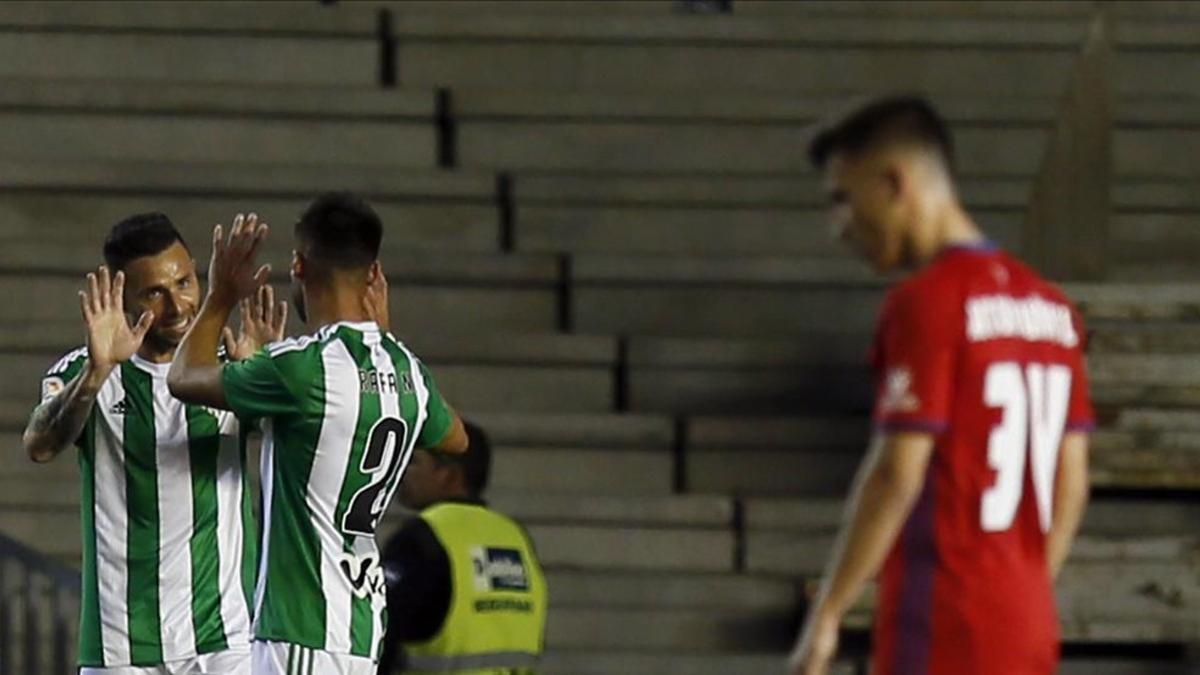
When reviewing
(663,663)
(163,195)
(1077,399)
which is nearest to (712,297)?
(663,663)

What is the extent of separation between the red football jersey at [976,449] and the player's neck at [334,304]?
1785 millimetres

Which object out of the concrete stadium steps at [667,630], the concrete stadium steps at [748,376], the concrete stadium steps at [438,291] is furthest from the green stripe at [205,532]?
the concrete stadium steps at [748,376]

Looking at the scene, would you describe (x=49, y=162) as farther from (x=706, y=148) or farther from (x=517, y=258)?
(x=706, y=148)

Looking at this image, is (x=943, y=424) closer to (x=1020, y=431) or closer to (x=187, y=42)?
(x=1020, y=431)

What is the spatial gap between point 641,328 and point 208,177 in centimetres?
200

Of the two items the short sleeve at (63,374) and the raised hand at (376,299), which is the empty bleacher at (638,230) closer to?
the short sleeve at (63,374)

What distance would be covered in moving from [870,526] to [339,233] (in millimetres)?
1930

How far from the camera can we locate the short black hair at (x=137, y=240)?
250 inches

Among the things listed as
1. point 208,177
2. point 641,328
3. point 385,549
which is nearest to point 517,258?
point 641,328

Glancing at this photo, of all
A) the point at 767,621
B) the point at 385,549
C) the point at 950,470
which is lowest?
the point at 767,621

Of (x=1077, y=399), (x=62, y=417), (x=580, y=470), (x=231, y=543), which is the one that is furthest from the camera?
(x=580, y=470)

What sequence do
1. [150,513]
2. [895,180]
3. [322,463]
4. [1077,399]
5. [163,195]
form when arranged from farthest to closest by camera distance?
1. [163,195]
2. [150,513]
3. [322,463]
4. [1077,399]
5. [895,180]

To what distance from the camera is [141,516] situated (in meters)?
6.42

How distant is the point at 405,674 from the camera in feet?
22.9
